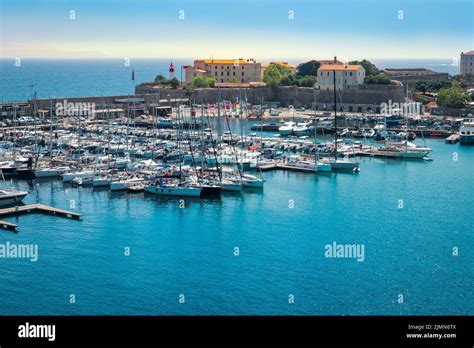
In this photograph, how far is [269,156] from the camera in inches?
769

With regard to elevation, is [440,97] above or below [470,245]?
above

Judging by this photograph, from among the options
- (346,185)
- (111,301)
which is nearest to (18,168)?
(346,185)

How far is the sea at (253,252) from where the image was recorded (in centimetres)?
937

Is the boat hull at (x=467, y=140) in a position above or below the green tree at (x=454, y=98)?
below

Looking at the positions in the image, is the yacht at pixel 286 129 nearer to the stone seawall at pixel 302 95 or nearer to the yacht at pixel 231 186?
the stone seawall at pixel 302 95

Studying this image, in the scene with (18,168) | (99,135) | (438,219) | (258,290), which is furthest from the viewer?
(99,135)

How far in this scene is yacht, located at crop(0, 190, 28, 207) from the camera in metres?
14.3

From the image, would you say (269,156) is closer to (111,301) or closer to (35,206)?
(35,206)

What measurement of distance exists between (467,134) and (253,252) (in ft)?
45.5

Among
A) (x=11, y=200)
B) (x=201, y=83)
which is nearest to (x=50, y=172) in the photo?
(x=11, y=200)

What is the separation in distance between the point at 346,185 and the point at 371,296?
24.4ft

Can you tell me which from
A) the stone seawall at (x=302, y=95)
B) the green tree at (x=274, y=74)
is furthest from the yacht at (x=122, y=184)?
the green tree at (x=274, y=74)

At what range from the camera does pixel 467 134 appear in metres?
23.2

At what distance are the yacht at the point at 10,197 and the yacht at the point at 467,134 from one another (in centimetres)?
1413
